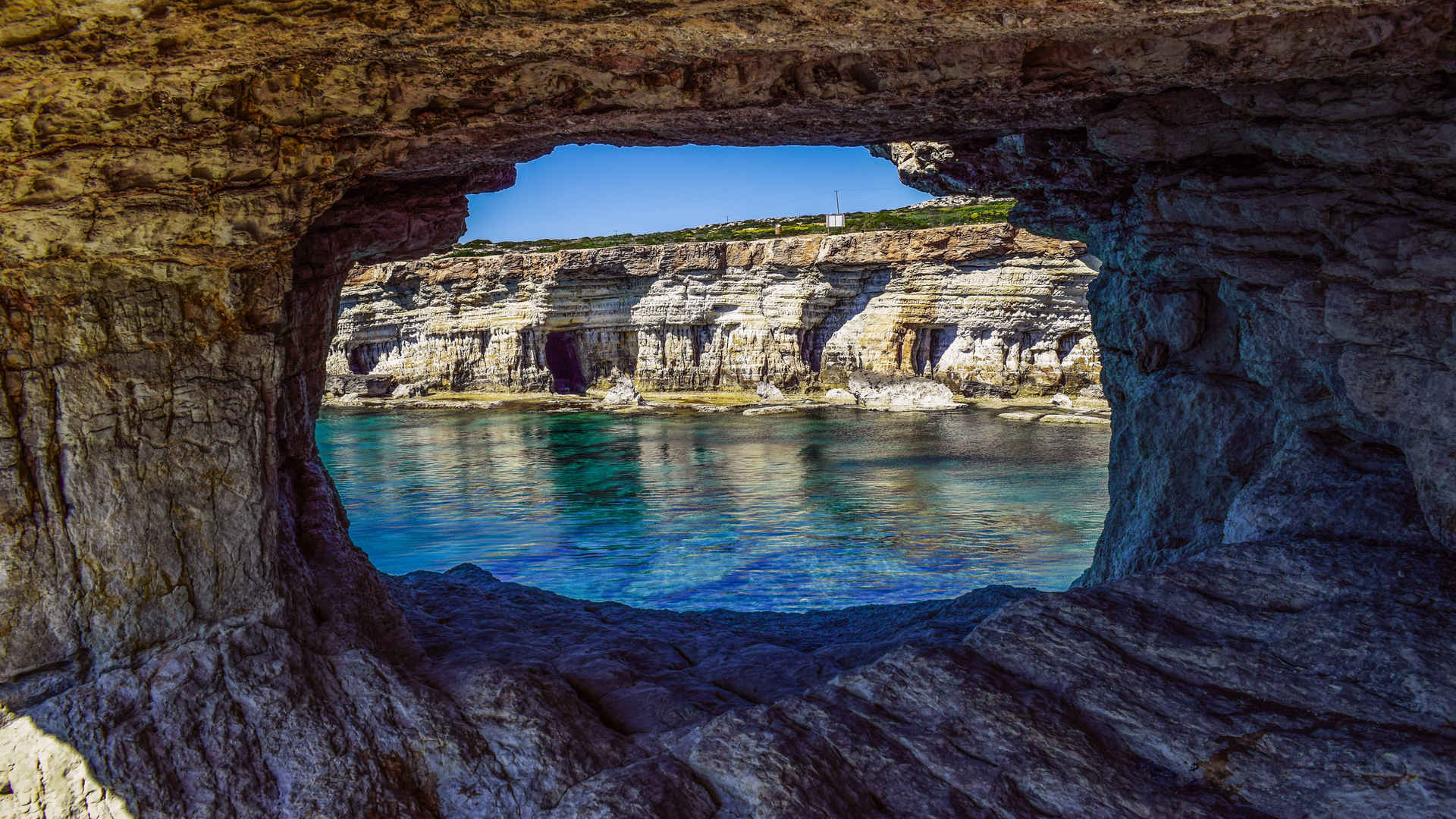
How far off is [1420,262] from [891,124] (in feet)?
11.9

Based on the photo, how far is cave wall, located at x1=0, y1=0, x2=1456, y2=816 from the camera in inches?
188

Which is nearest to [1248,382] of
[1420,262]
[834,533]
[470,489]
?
[1420,262]

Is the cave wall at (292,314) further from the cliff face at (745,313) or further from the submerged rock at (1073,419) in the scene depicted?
the cliff face at (745,313)

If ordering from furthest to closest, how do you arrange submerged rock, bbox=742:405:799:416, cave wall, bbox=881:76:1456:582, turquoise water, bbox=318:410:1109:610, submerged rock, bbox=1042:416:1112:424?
1. submerged rock, bbox=742:405:799:416
2. submerged rock, bbox=1042:416:1112:424
3. turquoise water, bbox=318:410:1109:610
4. cave wall, bbox=881:76:1456:582

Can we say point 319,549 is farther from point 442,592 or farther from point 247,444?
point 442,592

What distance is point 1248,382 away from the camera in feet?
30.5

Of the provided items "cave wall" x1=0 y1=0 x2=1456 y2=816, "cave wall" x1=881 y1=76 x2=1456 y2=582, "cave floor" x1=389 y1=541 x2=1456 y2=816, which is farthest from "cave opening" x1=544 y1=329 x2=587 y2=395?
"cave floor" x1=389 y1=541 x2=1456 y2=816

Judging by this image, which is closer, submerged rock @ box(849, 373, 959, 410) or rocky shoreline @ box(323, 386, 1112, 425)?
rocky shoreline @ box(323, 386, 1112, 425)

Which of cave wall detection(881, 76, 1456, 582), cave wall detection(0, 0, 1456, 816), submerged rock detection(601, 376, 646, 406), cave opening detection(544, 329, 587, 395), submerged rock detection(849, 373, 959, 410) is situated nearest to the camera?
cave wall detection(0, 0, 1456, 816)

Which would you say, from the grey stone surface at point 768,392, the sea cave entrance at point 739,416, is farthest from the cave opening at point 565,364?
the grey stone surface at point 768,392

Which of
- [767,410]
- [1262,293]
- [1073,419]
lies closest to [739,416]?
[767,410]

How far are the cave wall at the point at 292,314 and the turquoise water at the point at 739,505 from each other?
9.00m

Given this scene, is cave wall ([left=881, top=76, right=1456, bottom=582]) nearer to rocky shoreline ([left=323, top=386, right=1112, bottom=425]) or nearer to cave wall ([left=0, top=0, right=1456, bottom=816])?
cave wall ([left=0, top=0, right=1456, bottom=816])

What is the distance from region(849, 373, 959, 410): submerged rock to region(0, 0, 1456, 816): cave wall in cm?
3420
